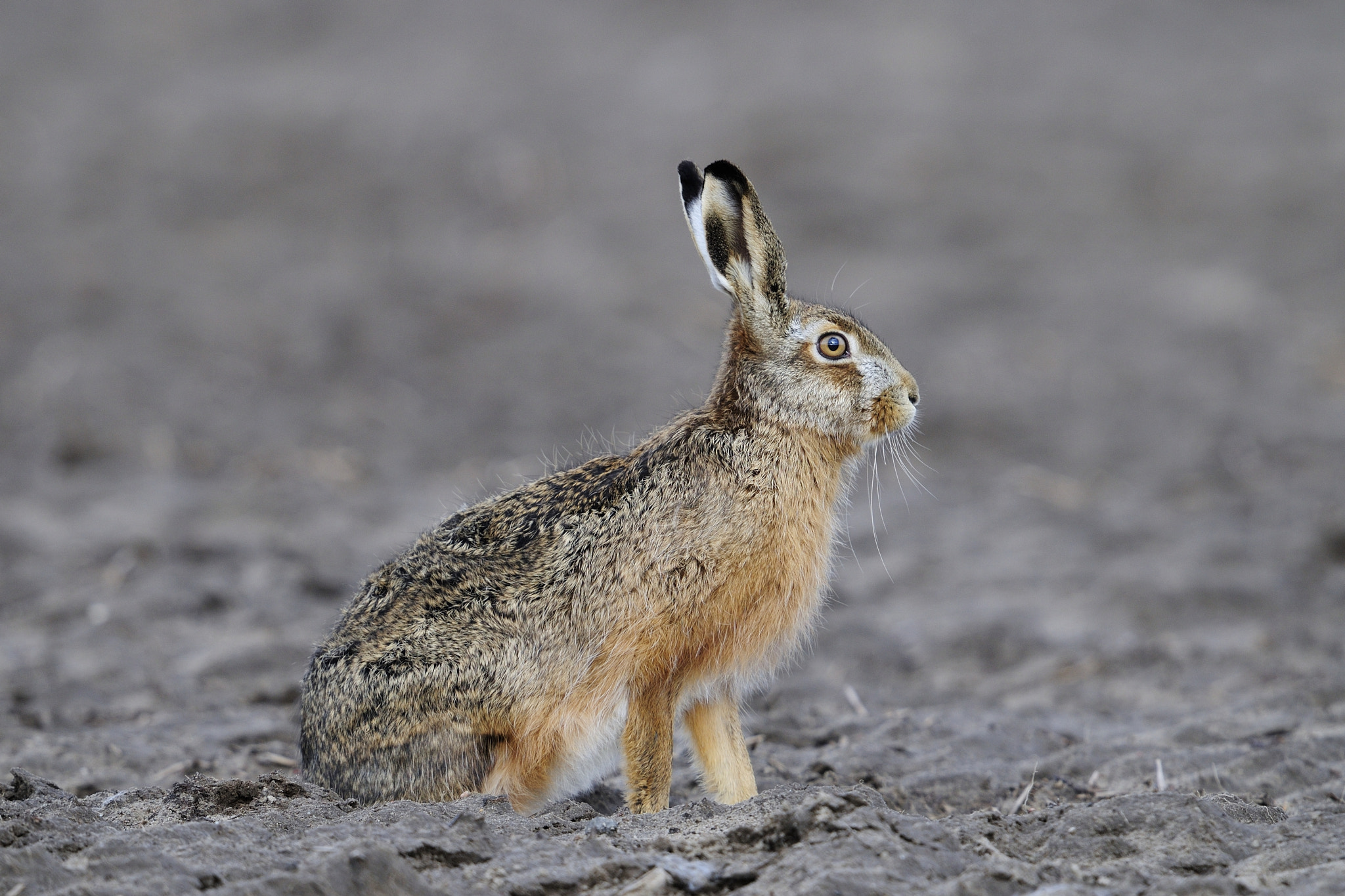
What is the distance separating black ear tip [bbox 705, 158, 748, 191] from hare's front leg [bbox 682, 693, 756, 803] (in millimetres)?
2163

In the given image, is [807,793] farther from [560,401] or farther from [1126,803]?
[560,401]

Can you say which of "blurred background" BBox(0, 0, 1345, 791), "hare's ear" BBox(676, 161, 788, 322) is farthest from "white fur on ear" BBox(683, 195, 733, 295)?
"blurred background" BBox(0, 0, 1345, 791)

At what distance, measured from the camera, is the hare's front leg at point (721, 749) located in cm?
536

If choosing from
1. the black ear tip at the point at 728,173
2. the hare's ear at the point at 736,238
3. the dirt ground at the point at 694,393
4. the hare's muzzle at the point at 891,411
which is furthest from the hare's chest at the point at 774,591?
the black ear tip at the point at 728,173

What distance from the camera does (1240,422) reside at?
1105 cm

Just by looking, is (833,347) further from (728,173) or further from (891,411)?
(728,173)

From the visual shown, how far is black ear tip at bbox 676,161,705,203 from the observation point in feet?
18.2

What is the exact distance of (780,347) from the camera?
18.4 ft

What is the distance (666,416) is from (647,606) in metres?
1.37

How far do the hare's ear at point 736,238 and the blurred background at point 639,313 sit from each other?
153 cm

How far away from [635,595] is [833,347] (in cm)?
143

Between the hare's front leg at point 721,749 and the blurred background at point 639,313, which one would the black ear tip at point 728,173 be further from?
the hare's front leg at point 721,749

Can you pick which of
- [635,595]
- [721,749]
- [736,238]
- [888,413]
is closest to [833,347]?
[888,413]

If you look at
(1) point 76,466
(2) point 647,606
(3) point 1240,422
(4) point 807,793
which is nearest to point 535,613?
(2) point 647,606
